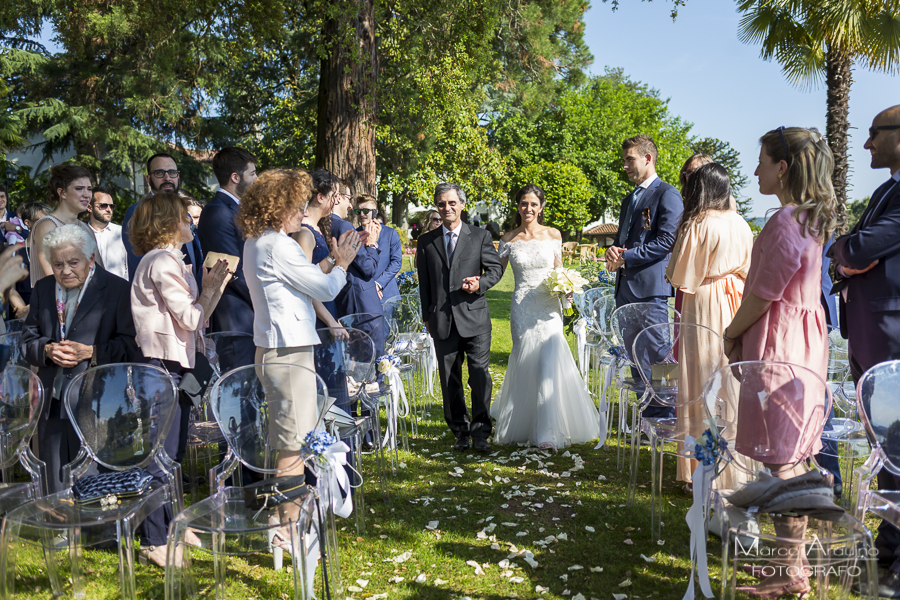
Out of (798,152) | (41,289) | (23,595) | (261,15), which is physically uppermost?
(261,15)

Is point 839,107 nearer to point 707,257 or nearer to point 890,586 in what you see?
A: point 707,257

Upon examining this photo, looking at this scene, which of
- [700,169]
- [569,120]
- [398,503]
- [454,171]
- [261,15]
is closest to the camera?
[700,169]

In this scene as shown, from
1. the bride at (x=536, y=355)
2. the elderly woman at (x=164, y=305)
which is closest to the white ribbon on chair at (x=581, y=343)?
the bride at (x=536, y=355)

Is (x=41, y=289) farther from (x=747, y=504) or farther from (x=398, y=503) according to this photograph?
→ (x=747, y=504)

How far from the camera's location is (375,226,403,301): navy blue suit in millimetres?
7027

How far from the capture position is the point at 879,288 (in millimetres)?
3131

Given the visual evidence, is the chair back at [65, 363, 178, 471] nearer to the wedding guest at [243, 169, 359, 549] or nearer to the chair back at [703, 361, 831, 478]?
the wedding guest at [243, 169, 359, 549]

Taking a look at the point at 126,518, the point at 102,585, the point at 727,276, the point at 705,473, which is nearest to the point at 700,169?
the point at 727,276

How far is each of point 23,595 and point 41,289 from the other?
5.10ft

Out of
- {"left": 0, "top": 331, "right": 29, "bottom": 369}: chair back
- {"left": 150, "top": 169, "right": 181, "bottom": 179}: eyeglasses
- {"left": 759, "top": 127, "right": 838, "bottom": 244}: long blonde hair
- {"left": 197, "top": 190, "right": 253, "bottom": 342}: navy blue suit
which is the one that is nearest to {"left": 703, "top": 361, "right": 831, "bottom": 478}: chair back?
→ {"left": 759, "top": 127, "right": 838, "bottom": 244}: long blonde hair

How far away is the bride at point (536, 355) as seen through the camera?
566 centimetres

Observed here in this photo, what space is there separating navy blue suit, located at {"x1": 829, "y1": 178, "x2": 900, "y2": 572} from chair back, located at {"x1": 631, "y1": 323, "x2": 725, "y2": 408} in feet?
2.42

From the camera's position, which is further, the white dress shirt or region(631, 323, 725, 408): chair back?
the white dress shirt

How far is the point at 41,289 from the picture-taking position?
11.9 ft
